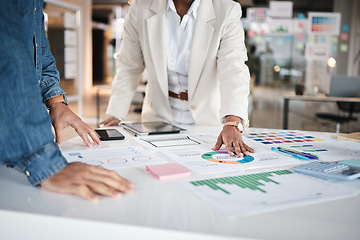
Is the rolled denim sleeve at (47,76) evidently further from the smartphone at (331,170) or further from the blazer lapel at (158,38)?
the smartphone at (331,170)

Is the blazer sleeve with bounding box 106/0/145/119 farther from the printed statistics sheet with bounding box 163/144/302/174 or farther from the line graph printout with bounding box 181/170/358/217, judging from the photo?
the line graph printout with bounding box 181/170/358/217

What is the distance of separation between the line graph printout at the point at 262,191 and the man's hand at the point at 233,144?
21 cm

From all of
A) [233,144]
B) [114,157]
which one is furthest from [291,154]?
[114,157]

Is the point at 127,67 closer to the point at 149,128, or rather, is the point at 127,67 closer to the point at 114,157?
the point at 149,128

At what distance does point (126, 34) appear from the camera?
1839 millimetres

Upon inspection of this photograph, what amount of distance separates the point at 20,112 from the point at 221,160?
1.84 feet

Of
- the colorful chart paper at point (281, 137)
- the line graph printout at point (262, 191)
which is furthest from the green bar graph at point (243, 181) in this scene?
the colorful chart paper at point (281, 137)

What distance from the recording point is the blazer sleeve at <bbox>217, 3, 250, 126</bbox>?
4.93ft

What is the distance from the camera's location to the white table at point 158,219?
1.89ft

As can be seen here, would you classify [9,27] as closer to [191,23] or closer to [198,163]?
[198,163]

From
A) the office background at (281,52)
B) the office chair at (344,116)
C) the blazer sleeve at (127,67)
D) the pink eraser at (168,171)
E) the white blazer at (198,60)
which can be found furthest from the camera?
the office background at (281,52)

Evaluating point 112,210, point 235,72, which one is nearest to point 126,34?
point 235,72

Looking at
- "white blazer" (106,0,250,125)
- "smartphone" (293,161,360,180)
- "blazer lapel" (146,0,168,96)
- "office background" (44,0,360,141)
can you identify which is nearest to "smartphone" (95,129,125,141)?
"white blazer" (106,0,250,125)

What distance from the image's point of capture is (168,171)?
2.85 ft
